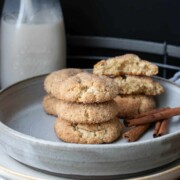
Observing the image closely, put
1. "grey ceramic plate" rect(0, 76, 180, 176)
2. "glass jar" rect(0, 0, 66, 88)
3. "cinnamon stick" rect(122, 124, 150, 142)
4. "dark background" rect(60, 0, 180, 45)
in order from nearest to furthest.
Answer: "grey ceramic plate" rect(0, 76, 180, 176), "cinnamon stick" rect(122, 124, 150, 142), "glass jar" rect(0, 0, 66, 88), "dark background" rect(60, 0, 180, 45)

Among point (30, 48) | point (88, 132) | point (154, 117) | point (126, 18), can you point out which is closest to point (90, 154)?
point (88, 132)

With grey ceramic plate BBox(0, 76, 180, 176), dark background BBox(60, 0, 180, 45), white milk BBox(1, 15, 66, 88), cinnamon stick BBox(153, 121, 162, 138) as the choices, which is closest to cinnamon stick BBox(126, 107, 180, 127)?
cinnamon stick BBox(153, 121, 162, 138)

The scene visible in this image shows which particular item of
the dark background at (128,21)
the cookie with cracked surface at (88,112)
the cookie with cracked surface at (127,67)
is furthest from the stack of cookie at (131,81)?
the dark background at (128,21)

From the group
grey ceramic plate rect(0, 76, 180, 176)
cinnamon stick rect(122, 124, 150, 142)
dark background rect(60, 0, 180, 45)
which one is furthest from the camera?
dark background rect(60, 0, 180, 45)

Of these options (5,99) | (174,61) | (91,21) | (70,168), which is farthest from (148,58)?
(70,168)

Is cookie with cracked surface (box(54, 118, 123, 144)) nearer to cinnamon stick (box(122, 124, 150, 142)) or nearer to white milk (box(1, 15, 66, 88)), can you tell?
cinnamon stick (box(122, 124, 150, 142))

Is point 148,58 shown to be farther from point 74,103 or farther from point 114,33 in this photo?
point 74,103
